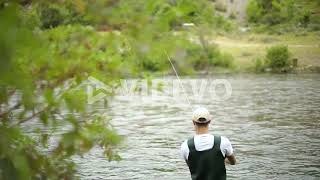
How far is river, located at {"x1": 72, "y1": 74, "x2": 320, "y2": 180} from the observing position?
13945mm

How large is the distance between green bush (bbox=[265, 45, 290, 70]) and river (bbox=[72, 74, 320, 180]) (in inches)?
1129

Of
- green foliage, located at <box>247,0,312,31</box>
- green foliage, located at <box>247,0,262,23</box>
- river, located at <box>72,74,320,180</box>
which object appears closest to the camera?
river, located at <box>72,74,320,180</box>

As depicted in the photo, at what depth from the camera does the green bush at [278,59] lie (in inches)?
2586

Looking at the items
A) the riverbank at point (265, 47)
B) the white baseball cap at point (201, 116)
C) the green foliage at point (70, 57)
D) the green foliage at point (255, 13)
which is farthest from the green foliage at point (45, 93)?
the green foliage at point (255, 13)

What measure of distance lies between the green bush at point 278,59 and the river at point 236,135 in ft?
94.1

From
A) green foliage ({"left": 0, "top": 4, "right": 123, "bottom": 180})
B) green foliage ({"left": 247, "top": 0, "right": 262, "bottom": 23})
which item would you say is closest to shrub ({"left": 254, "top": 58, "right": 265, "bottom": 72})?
green foliage ({"left": 247, "top": 0, "right": 262, "bottom": 23})

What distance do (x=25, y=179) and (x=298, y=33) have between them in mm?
96551

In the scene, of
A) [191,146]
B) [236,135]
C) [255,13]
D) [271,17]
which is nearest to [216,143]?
[191,146]

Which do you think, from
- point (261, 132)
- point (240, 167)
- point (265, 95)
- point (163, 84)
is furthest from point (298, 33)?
point (163, 84)

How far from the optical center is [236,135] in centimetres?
2022

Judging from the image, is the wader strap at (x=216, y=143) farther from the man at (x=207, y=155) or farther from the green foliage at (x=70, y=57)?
the green foliage at (x=70, y=57)

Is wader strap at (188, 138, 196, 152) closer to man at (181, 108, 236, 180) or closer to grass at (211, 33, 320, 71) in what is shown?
man at (181, 108, 236, 180)

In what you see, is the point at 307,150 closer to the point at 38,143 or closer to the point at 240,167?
the point at 240,167

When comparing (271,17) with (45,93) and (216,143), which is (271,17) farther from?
(45,93)
